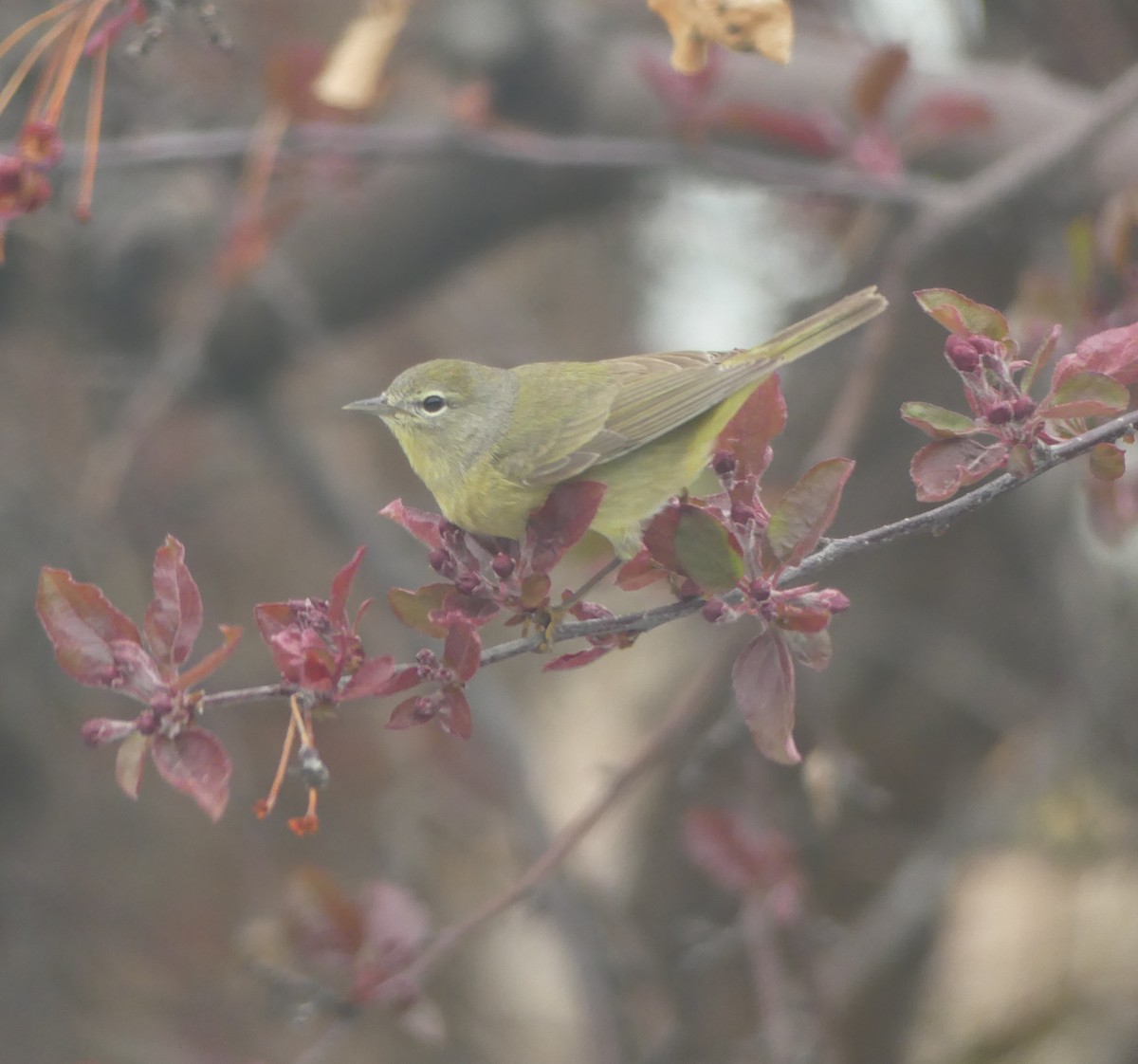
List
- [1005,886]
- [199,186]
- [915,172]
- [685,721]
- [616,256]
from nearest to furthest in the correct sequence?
[685,721], [915,172], [199,186], [1005,886], [616,256]

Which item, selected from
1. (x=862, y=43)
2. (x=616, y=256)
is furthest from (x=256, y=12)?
(x=862, y=43)

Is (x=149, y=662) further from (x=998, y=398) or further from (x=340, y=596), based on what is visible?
(x=998, y=398)

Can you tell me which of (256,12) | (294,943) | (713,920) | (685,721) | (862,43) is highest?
(256,12)

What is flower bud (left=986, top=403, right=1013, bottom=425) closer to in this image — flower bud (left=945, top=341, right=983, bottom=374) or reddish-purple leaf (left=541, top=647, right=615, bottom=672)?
flower bud (left=945, top=341, right=983, bottom=374)

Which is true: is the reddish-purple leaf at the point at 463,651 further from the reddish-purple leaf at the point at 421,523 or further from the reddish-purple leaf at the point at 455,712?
the reddish-purple leaf at the point at 421,523

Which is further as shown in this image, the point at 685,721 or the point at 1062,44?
the point at 1062,44

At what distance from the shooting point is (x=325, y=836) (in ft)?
22.1

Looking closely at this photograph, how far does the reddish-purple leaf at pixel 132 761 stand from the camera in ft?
6.15

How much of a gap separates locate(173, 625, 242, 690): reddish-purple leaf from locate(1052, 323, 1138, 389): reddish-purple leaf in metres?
1.31

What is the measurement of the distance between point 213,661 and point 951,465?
1.18 metres

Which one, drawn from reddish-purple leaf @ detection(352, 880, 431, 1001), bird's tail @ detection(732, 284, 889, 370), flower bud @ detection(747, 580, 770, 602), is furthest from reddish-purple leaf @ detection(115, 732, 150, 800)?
bird's tail @ detection(732, 284, 889, 370)

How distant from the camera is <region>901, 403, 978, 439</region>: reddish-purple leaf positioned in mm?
1988

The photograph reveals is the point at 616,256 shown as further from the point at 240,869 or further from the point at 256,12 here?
the point at 240,869

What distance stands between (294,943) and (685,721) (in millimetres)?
1117
